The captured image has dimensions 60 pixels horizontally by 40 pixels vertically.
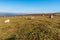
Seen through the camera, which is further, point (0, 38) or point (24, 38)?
point (0, 38)

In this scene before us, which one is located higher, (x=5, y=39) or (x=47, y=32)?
(x=47, y=32)

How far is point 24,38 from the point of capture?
11625mm

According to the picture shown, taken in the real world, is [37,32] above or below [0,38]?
above

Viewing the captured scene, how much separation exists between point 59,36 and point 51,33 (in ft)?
2.86

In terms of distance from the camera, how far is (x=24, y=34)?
40.2 ft

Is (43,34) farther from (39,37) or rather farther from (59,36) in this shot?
(59,36)

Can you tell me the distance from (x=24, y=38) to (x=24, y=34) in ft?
2.28

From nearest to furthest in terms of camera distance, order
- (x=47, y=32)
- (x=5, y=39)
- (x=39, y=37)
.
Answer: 1. (x=39, y=37)
2. (x=47, y=32)
3. (x=5, y=39)

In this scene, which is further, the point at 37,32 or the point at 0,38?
the point at 0,38

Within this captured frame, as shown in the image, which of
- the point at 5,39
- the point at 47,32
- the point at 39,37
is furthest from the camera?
the point at 5,39

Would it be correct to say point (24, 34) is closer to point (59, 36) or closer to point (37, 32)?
point (37, 32)

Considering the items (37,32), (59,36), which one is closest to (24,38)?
(37,32)

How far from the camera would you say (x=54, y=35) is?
12.1 m

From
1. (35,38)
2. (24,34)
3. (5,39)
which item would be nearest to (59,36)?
(35,38)
